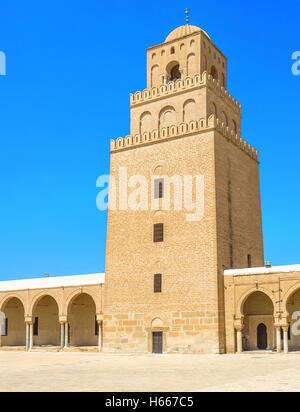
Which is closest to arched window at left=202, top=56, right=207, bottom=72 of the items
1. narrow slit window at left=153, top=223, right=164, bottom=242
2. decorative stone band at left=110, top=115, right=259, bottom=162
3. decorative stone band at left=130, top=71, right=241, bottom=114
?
decorative stone band at left=130, top=71, right=241, bottom=114

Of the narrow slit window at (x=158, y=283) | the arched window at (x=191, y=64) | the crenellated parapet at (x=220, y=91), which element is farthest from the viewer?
the arched window at (x=191, y=64)

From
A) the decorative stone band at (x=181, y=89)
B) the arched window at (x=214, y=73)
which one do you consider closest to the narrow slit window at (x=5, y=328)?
the decorative stone band at (x=181, y=89)

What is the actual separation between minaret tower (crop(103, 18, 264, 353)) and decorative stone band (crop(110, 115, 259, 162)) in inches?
2.4

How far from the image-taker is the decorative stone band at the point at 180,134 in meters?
26.4

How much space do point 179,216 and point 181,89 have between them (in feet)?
25.4

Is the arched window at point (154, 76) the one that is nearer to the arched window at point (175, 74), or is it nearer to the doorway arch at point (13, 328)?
the arched window at point (175, 74)

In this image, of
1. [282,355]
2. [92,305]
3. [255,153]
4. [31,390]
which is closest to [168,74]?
[255,153]

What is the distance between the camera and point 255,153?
103 ft

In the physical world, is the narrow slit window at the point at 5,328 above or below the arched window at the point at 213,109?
below

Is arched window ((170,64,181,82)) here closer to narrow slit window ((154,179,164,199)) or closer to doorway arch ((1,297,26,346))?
narrow slit window ((154,179,164,199))

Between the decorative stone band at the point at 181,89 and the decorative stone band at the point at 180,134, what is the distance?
258 cm

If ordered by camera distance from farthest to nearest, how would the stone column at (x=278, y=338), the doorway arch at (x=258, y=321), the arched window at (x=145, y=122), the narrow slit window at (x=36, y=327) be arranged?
the narrow slit window at (x=36, y=327) → the arched window at (x=145, y=122) → the doorway arch at (x=258, y=321) → the stone column at (x=278, y=338)

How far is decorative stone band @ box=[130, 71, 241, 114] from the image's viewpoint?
91.9ft

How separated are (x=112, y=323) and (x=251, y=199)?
11099 millimetres
